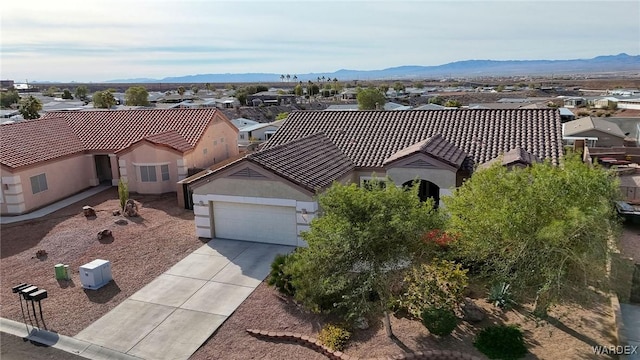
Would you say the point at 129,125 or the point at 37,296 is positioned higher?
the point at 129,125

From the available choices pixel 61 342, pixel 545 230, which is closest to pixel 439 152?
pixel 545 230

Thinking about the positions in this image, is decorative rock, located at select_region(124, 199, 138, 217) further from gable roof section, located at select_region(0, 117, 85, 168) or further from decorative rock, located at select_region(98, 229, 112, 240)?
gable roof section, located at select_region(0, 117, 85, 168)

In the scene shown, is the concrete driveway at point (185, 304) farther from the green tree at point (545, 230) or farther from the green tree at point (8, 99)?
the green tree at point (8, 99)

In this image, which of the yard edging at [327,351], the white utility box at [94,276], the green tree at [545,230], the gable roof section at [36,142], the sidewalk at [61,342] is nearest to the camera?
the green tree at [545,230]

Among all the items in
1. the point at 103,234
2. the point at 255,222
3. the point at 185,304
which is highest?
the point at 255,222

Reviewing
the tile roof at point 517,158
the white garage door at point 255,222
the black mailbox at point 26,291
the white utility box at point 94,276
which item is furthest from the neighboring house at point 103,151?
the tile roof at point 517,158

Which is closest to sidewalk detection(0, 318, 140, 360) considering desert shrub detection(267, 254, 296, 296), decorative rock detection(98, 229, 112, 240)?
desert shrub detection(267, 254, 296, 296)

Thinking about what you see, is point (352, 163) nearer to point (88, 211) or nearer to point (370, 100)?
point (88, 211)
